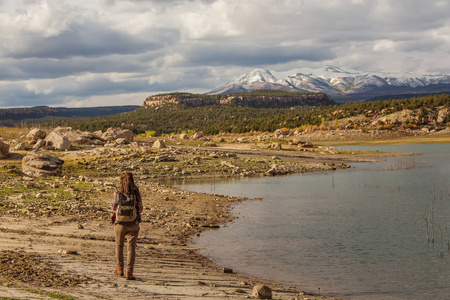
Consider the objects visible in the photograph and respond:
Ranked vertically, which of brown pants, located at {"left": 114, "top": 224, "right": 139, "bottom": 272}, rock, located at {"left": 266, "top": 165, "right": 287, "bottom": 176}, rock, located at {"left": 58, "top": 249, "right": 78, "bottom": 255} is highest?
brown pants, located at {"left": 114, "top": 224, "right": 139, "bottom": 272}

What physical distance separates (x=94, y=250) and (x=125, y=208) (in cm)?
421

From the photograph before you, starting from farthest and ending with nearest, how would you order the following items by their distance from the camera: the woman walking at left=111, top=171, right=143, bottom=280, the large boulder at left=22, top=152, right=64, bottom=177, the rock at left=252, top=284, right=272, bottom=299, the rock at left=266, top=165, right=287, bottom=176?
the rock at left=266, top=165, right=287, bottom=176, the large boulder at left=22, top=152, right=64, bottom=177, the woman walking at left=111, top=171, right=143, bottom=280, the rock at left=252, top=284, right=272, bottom=299

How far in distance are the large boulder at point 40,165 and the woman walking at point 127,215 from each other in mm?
29901

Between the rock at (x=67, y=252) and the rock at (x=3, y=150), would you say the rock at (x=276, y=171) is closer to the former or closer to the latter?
the rock at (x=3, y=150)

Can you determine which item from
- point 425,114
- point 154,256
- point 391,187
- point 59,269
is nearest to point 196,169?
point 391,187

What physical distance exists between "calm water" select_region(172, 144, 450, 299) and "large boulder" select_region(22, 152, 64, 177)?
610 inches

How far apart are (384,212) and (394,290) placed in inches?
560

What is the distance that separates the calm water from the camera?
15.3 metres

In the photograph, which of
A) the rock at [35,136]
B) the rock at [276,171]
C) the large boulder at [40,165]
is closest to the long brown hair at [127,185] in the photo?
the large boulder at [40,165]

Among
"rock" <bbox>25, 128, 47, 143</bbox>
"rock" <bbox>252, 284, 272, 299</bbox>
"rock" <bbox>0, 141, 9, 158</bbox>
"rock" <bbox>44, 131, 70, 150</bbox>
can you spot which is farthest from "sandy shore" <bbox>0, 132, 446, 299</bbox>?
"rock" <bbox>25, 128, 47, 143</bbox>

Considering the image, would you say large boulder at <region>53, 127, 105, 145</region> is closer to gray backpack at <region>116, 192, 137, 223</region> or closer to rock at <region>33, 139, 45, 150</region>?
rock at <region>33, 139, 45, 150</region>

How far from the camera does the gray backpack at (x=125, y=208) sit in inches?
492

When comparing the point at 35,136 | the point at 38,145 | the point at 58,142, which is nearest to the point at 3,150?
the point at 38,145

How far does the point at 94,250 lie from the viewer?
51.9ft
